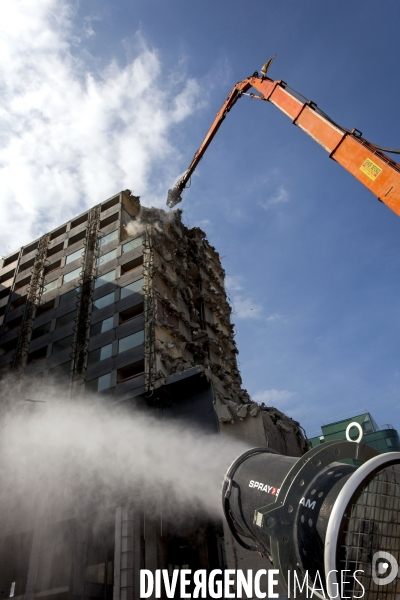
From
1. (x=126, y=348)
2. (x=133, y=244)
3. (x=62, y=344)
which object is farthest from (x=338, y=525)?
(x=62, y=344)

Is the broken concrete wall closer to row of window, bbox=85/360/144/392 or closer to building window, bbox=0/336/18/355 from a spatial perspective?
row of window, bbox=85/360/144/392

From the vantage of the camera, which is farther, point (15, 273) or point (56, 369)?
point (15, 273)

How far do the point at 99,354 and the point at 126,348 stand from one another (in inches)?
103

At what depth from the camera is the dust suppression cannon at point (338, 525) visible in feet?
10.2

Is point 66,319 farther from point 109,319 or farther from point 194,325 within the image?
point 194,325

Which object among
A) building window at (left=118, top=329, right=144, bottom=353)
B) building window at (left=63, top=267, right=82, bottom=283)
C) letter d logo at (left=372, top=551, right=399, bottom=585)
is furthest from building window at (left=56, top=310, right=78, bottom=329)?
letter d logo at (left=372, top=551, right=399, bottom=585)

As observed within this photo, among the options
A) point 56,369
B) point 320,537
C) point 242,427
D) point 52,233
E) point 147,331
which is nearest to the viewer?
→ point 320,537

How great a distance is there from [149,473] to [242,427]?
529 centimetres

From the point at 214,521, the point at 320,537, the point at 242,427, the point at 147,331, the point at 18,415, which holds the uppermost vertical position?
the point at 147,331

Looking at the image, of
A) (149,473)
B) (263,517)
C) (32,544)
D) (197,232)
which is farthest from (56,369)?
(263,517)

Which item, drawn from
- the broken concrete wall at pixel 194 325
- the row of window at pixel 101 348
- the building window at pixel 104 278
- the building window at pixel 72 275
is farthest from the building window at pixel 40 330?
the broken concrete wall at pixel 194 325

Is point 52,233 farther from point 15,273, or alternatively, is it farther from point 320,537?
point 320,537

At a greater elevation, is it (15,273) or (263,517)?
(15,273)

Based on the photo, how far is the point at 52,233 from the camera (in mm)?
42281
